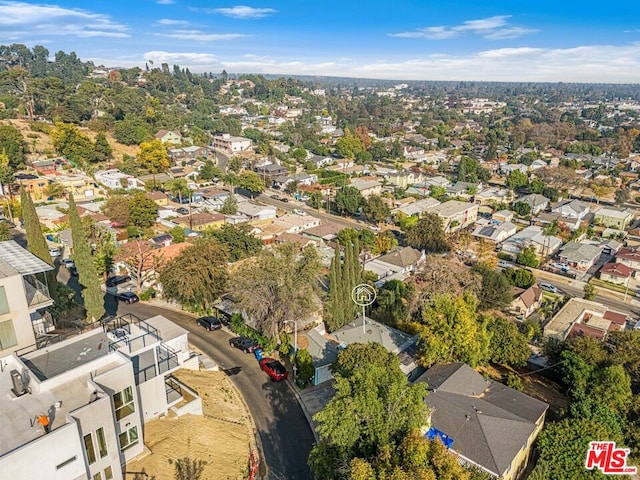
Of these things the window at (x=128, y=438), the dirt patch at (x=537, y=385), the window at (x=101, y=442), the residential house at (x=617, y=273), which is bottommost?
the residential house at (x=617, y=273)

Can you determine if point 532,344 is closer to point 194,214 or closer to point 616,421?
point 616,421

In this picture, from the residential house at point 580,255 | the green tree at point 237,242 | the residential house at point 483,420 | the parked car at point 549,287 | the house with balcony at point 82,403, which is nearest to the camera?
the house with balcony at point 82,403

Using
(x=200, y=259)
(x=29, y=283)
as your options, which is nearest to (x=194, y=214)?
(x=200, y=259)

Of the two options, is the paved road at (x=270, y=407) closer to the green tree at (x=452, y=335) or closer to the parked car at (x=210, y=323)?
the parked car at (x=210, y=323)

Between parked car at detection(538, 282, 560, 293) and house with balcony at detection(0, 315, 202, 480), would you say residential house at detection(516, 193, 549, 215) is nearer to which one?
parked car at detection(538, 282, 560, 293)

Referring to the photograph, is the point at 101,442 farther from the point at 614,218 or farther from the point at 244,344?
the point at 614,218

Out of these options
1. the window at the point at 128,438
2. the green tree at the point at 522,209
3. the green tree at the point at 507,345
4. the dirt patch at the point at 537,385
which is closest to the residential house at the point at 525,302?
the dirt patch at the point at 537,385

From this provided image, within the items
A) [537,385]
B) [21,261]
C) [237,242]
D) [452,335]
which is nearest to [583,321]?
[537,385]
